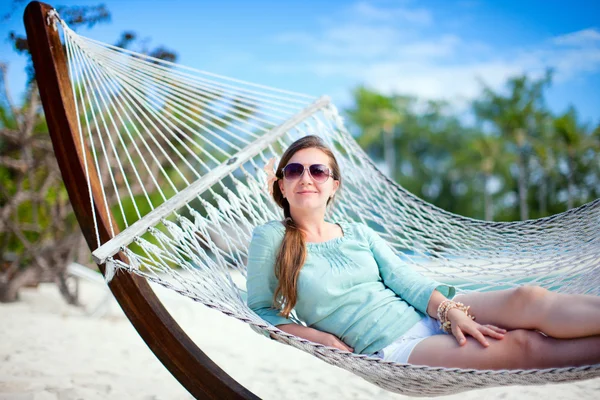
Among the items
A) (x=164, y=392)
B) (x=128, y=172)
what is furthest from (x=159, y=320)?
(x=128, y=172)

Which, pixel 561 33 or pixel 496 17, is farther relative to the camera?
pixel 496 17

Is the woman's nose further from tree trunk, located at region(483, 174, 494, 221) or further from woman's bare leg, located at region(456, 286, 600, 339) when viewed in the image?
tree trunk, located at region(483, 174, 494, 221)

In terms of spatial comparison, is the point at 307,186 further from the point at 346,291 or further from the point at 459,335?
the point at 459,335

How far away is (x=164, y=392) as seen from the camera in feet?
8.11

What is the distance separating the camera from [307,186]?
1.54 m

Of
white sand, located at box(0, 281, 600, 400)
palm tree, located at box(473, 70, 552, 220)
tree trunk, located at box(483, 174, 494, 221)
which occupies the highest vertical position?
palm tree, located at box(473, 70, 552, 220)

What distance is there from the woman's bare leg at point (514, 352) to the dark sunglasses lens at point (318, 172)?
0.52 meters

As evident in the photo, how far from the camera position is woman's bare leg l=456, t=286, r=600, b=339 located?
1.20m

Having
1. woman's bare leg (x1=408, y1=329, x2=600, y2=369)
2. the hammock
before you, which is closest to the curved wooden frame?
the hammock

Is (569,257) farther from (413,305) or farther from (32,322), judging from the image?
(32,322)

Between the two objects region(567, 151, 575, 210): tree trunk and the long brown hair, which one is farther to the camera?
region(567, 151, 575, 210): tree trunk

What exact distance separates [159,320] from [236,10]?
110 feet

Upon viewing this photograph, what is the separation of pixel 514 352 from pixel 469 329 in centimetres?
11

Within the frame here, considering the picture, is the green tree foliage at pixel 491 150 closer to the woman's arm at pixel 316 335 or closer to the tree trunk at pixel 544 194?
the tree trunk at pixel 544 194
